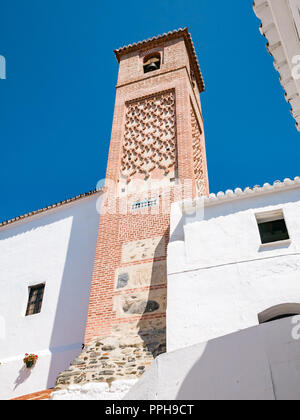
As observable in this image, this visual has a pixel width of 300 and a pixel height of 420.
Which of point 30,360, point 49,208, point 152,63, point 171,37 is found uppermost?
point 171,37

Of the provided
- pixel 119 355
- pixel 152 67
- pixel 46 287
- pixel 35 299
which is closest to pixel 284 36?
pixel 119 355

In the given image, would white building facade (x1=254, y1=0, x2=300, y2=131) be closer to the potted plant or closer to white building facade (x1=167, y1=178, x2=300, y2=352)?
white building facade (x1=167, y1=178, x2=300, y2=352)

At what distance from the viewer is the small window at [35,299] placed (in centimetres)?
977

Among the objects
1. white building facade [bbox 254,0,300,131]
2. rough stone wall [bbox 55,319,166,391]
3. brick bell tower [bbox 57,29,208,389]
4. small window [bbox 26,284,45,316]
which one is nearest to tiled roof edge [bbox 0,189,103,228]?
brick bell tower [bbox 57,29,208,389]

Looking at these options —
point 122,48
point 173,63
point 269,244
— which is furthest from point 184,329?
point 122,48

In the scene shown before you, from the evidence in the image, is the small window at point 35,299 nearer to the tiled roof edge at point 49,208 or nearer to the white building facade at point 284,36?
the tiled roof edge at point 49,208

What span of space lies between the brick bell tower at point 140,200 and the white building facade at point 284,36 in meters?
4.76

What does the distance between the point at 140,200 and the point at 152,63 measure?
5.64 meters

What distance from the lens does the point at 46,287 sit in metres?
9.82

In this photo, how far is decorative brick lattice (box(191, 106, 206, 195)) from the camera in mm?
10807

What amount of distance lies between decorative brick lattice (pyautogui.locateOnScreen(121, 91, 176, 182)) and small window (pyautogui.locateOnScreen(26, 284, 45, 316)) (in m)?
3.58

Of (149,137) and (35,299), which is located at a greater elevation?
(149,137)

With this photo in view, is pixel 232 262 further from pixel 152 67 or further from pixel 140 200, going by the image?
pixel 152 67

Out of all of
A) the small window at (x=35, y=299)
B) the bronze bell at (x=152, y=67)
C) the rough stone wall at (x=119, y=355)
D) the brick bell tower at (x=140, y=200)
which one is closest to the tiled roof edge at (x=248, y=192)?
the brick bell tower at (x=140, y=200)
